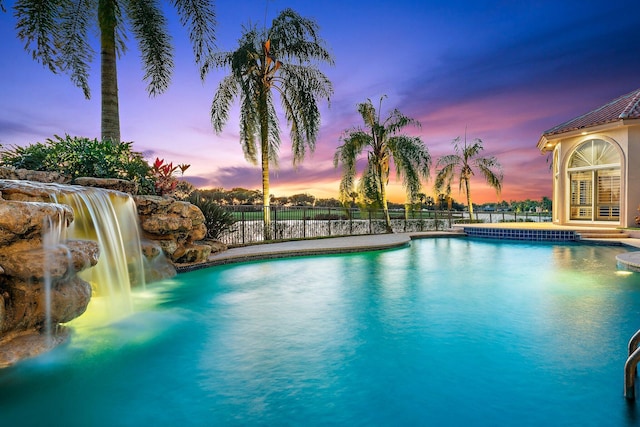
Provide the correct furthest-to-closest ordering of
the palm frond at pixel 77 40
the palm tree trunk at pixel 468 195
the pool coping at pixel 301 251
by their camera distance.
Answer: the palm tree trunk at pixel 468 195 → the palm frond at pixel 77 40 → the pool coping at pixel 301 251

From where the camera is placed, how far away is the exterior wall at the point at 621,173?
13.6 meters

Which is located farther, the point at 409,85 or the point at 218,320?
the point at 409,85

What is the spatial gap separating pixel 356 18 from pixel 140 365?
14.2 meters

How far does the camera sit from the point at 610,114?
14.6 meters

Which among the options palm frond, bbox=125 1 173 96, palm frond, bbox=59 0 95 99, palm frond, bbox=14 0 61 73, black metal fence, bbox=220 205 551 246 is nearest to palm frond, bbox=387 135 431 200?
black metal fence, bbox=220 205 551 246

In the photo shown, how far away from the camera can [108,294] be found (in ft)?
18.2

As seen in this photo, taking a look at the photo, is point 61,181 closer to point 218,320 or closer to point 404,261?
point 218,320

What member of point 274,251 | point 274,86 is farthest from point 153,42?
point 274,251

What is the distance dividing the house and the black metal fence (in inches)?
236

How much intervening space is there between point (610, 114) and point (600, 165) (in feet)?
7.13

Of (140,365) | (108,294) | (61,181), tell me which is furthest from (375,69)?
(140,365)

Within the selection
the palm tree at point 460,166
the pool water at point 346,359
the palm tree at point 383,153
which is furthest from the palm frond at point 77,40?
the palm tree at point 460,166

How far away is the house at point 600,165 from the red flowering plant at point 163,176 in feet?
52.9

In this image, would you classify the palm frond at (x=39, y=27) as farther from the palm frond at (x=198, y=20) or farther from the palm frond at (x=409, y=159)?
the palm frond at (x=409, y=159)
